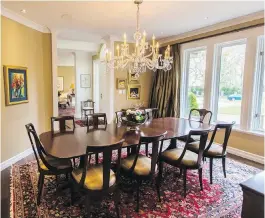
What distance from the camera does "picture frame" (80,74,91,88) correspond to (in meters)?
8.55

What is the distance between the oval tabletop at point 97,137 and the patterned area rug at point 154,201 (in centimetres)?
73

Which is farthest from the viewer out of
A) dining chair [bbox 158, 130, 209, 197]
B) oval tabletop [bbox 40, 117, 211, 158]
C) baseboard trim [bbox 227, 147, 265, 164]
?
baseboard trim [bbox 227, 147, 265, 164]

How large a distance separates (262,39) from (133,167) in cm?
348

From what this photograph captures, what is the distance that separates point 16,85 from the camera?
152 inches

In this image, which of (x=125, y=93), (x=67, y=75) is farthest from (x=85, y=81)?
(x=67, y=75)

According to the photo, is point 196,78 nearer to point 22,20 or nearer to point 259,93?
point 259,93

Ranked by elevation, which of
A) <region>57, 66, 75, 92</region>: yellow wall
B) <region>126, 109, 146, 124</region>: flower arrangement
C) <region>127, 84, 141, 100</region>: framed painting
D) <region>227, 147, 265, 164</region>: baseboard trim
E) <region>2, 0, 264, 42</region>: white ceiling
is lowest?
<region>227, 147, 265, 164</region>: baseboard trim

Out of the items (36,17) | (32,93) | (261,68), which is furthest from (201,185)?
(36,17)

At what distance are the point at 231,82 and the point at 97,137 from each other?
336 cm

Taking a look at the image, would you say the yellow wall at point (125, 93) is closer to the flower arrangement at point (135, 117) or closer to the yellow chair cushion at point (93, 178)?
the flower arrangement at point (135, 117)

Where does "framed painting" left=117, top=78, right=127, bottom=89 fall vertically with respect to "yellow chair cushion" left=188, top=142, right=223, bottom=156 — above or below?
above

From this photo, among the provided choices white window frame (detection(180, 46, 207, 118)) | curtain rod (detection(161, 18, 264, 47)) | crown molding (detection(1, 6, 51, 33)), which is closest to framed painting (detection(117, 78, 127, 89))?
white window frame (detection(180, 46, 207, 118))

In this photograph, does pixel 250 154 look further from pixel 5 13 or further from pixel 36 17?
pixel 5 13

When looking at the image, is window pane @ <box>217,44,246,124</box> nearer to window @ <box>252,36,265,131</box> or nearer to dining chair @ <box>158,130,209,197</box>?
window @ <box>252,36,265,131</box>
